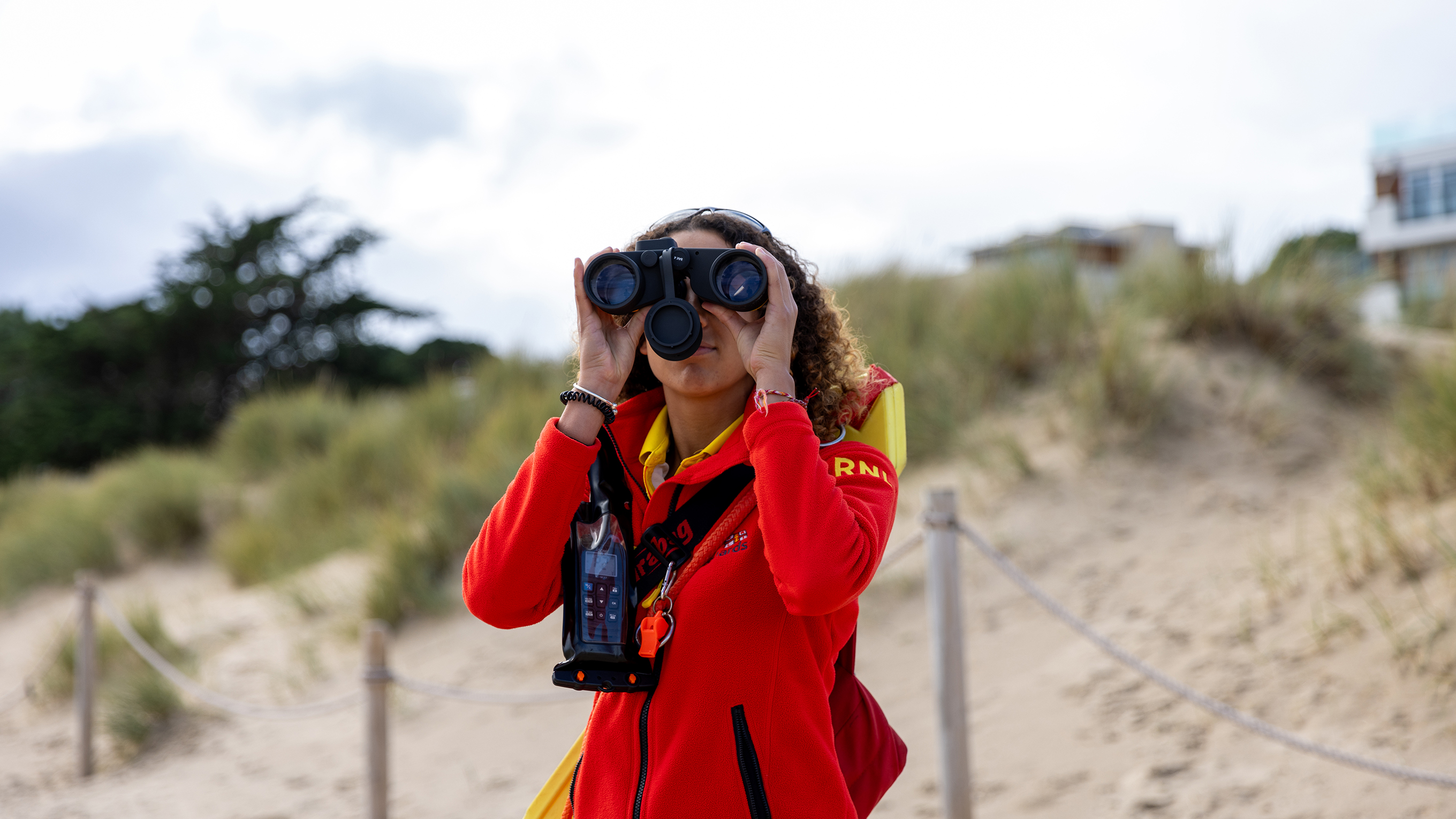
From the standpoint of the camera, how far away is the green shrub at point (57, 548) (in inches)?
438

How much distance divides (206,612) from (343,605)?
1824mm

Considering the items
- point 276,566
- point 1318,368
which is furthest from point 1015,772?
point 276,566

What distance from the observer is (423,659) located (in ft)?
23.0

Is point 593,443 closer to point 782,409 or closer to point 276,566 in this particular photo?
point 782,409

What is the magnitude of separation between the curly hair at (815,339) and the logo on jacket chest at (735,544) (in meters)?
0.25

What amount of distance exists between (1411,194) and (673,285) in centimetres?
3282

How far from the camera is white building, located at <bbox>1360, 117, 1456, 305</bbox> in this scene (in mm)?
27000

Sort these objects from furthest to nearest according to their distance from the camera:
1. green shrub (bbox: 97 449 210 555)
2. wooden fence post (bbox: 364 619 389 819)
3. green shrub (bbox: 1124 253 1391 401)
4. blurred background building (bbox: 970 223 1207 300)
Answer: green shrub (bbox: 97 449 210 555)
blurred background building (bbox: 970 223 1207 300)
green shrub (bbox: 1124 253 1391 401)
wooden fence post (bbox: 364 619 389 819)

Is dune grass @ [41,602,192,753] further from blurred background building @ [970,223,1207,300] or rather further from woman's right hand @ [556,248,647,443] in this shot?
blurred background building @ [970,223,1207,300]

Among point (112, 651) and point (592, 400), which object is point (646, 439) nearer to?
point (592, 400)

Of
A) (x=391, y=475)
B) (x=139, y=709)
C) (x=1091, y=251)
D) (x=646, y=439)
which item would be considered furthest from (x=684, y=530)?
(x=391, y=475)

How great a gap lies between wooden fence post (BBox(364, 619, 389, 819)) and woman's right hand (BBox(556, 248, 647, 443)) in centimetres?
293

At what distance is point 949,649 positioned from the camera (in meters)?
3.40

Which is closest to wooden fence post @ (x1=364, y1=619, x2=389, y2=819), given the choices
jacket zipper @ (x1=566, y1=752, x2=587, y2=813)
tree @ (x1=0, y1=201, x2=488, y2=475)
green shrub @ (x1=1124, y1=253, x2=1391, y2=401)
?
jacket zipper @ (x1=566, y1=752, x2=587, y2=813)
